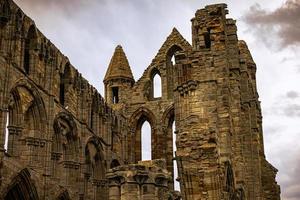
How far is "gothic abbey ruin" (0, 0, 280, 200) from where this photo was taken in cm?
1244

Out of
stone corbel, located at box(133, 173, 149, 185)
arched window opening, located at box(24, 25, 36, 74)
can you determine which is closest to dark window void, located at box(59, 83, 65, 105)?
arched window opening, located at box(24, 25, 36, 74)

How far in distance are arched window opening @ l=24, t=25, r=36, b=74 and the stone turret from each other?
11.5 meters

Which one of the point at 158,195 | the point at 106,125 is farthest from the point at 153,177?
the point at 106,125

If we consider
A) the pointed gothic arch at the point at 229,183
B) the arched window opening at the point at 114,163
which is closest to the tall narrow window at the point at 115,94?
the arched window opening at the point at 114,163

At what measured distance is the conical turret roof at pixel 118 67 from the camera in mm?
33000

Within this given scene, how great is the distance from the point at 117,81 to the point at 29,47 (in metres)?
12.2

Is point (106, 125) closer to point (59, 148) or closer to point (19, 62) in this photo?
point (59, 148)

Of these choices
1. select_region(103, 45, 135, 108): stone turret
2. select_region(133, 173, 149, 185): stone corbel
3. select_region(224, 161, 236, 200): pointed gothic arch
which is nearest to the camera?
select_region(133, 173, 149, 185): stone corbel

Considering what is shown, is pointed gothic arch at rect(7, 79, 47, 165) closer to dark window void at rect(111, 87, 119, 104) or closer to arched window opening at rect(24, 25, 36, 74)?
arched window opening at rect(24, 25, 36, 74)

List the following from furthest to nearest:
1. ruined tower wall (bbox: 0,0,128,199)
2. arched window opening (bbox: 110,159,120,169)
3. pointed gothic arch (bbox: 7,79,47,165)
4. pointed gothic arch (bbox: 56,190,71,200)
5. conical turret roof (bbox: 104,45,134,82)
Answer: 1. conical turret roof (bbox: 104,45,134,82)
2. arched window opening (bbox: 110,159,120,169)
3. pointed gothic arch (bbox: 56,190,71,200)
4. pointed gothic arch (bbox: 7,79,47,165)
5. ruined tower wall (bbox: 0,0,128,199)

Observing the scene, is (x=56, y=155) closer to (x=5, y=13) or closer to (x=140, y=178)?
(x=5, y=13)

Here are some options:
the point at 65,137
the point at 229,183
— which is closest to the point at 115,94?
the point at 65,137

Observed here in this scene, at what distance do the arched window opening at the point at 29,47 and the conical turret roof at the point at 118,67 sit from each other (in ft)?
39.5

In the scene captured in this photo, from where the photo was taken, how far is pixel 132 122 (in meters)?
31.5
